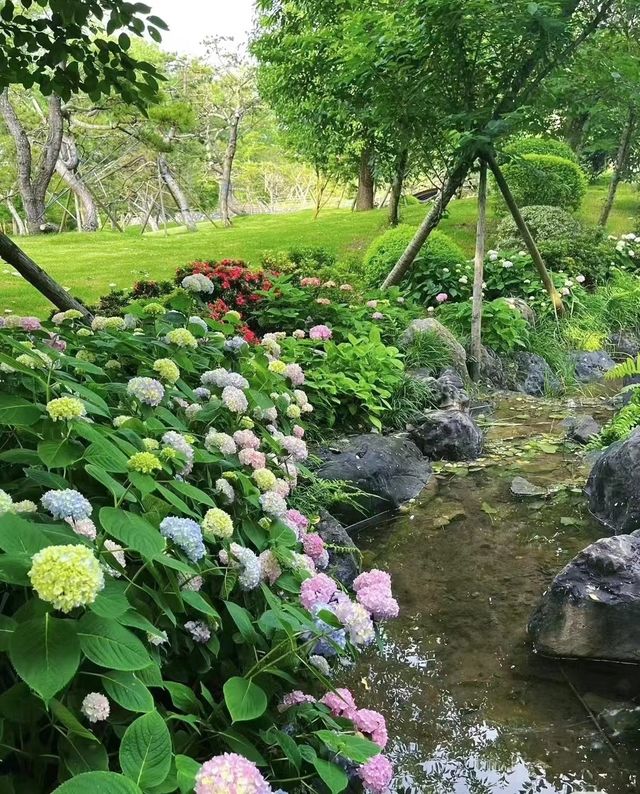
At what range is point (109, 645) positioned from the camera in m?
0.96

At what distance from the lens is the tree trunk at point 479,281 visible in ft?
21.1

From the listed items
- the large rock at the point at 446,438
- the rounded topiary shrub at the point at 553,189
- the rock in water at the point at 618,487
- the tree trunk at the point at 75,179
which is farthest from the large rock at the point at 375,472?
the tree trunk at the point at 75,179

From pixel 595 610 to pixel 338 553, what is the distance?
1192mm

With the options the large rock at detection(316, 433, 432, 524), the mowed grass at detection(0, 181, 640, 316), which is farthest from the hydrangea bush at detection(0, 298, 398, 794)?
the mowed grass at detection(0, 181, 640, 316)

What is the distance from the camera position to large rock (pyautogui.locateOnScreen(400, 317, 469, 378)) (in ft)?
19.9

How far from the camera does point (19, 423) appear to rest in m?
1.29

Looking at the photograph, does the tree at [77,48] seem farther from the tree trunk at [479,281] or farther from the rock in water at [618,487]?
the tree trunk at [479,281]

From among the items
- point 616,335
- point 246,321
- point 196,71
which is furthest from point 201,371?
point 196,71

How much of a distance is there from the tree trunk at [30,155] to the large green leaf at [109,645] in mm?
12627

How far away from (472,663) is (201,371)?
5.39 ft

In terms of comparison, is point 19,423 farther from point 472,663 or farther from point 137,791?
point 472,663

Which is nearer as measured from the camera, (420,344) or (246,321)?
(246,321)

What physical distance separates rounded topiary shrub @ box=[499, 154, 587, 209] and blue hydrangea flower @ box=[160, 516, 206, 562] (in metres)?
11.2

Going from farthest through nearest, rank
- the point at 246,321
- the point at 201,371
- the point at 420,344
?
the point at 420,344 → the point at 246,321 → the point at 201,371
